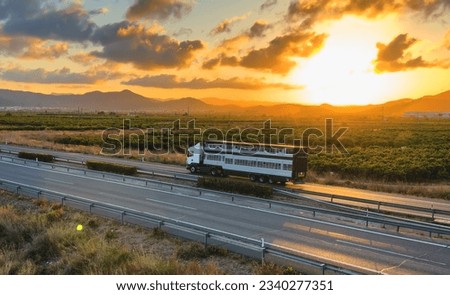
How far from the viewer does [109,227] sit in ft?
67.4

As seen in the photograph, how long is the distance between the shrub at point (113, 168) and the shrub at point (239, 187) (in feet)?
31.7

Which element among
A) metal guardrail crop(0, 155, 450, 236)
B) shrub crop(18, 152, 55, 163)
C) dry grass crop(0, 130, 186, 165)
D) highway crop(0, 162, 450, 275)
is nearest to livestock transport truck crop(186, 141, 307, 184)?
metal guardrail crop(0, 155, 450, 236)

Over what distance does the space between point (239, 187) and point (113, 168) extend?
50.8 feet

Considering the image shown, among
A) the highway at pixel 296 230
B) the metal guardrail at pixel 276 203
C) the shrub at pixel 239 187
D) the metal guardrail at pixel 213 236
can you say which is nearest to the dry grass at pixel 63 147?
the metal guardrail at pixel 276 203

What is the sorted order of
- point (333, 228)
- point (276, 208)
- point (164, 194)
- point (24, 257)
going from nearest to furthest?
point (24, 257) → point (333, 228) → point (276, 208) → point (164, 194)

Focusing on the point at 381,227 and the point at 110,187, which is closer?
the point at 381,227

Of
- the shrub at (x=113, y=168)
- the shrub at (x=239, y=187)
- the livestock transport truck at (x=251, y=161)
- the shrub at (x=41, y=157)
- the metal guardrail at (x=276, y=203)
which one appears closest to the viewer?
the metal guardrail at (x=276, y=203)

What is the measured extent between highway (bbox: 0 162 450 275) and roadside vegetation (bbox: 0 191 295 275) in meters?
3.33

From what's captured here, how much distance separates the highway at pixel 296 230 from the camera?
16.3 meters

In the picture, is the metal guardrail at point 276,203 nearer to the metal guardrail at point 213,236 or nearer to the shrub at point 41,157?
the shrub at point 41,157

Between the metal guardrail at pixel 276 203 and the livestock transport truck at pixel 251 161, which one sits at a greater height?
the livestock transport truck at pixel 251 161

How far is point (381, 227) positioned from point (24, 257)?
16096 millimetres
